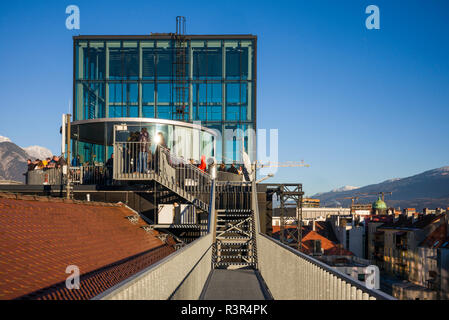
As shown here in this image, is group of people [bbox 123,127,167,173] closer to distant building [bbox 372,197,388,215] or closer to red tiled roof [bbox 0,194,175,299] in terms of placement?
red tiled roof [bbox 0,194,175,299]

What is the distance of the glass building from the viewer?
52875 millimetres

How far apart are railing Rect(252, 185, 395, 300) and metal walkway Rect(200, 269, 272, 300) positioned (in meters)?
0.68

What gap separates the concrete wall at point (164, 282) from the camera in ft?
10.6

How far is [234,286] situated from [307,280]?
16.2ft

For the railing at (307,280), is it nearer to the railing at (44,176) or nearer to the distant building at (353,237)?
the railing at (44,176)

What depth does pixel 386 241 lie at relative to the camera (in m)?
101

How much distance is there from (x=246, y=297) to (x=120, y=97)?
49.6 m

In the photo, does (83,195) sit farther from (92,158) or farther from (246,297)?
(246,297)

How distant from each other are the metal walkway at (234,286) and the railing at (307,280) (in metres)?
0.68

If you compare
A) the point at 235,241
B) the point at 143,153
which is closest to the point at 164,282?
the point at 235,241

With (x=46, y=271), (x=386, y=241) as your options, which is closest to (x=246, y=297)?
(x=46, y=271)

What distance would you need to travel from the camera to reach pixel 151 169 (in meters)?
14.8

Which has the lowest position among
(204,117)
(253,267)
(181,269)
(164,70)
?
(253,267)

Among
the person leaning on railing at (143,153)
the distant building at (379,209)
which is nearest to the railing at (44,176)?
the person leaning on railing at (143,153)
